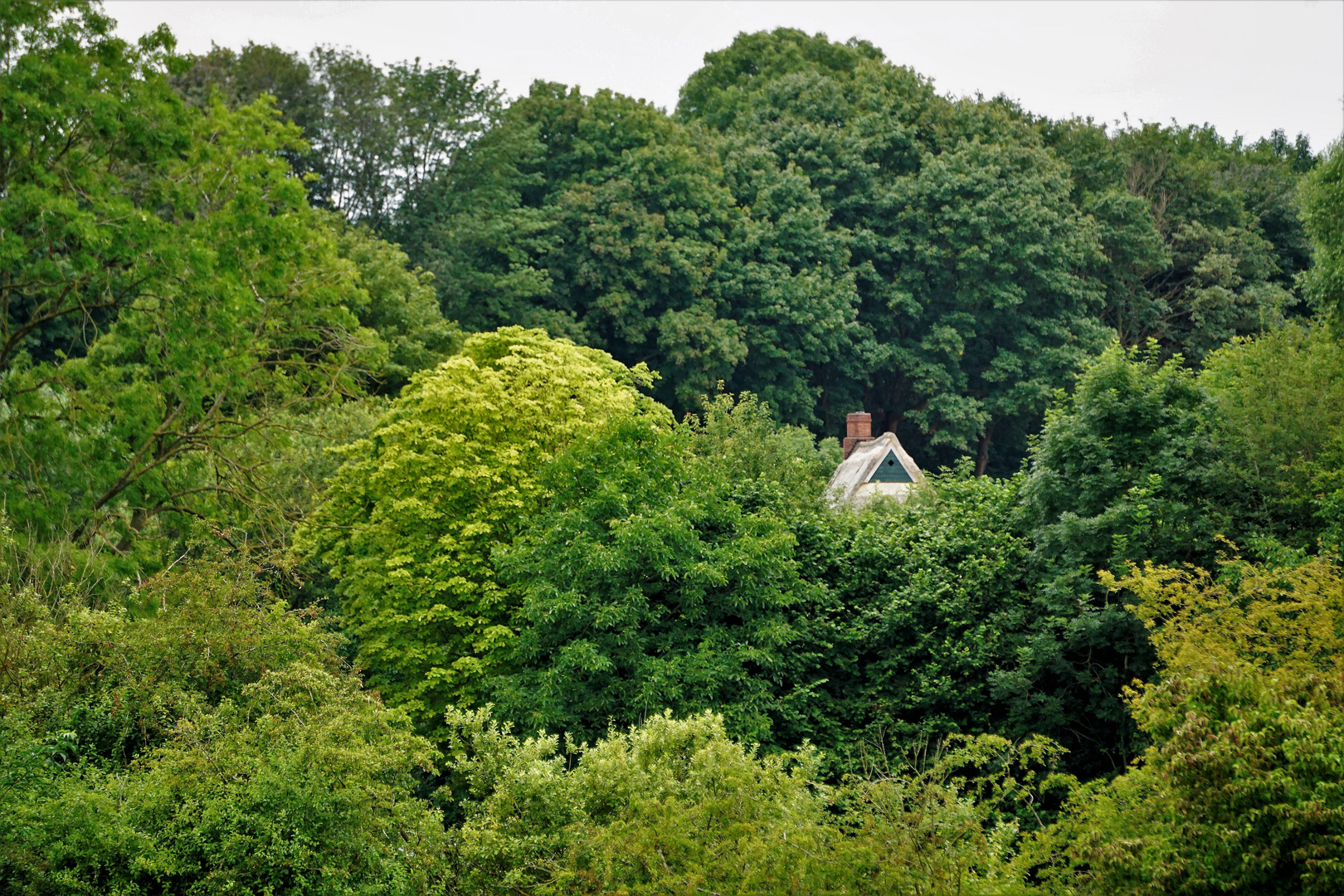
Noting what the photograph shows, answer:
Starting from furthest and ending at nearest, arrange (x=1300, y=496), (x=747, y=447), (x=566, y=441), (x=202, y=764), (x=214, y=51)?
(x=214, y=51) < (x=747, y=447) < (x=566, y=441) < (x=1300, y=496) < (x=202, y=764)

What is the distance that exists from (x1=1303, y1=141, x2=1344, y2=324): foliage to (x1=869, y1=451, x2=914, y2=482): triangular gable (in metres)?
15.1

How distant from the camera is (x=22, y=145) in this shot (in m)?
20.0

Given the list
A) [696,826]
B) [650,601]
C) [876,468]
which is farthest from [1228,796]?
[876,468]

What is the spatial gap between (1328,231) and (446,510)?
18263 millimetres

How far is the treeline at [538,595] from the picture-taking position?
1088cm

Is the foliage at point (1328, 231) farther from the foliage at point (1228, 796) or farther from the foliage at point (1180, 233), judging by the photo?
the foliage at point (1180, 233)

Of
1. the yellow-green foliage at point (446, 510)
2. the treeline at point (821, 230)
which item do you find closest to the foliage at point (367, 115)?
the treeline at point (821, 230)

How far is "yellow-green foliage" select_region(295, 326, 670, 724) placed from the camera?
20359 millimetres

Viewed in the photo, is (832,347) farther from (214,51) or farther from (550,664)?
(550,664)

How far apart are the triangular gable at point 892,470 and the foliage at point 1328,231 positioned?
1506 cm

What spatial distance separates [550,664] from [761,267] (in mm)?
27906

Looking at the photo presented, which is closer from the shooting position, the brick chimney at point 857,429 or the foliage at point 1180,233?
the brick chimney at point 857,429

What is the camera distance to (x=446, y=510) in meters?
21.3

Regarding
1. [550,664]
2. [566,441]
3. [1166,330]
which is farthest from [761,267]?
[550,664]
